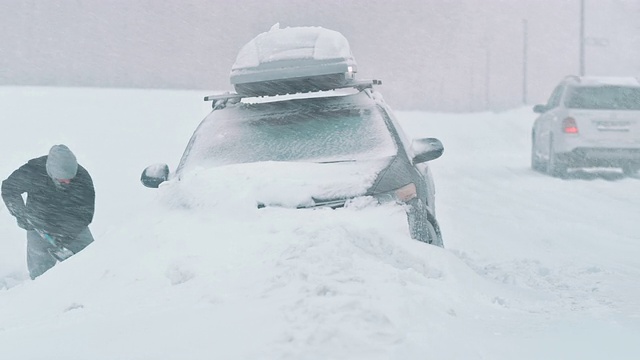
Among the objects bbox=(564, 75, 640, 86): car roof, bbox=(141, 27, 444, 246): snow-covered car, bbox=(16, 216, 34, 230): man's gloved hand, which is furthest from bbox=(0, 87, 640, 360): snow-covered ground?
bbox=(564, 75, 640, 86): car roof

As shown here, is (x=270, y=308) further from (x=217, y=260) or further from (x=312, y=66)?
(x=312, y=66)

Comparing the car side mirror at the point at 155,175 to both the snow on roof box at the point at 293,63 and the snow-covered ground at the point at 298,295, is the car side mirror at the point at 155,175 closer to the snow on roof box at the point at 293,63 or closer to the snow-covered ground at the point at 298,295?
the snow-covered ground at the point at 298,295

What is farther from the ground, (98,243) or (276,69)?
(276,69)

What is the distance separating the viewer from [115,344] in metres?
4.08

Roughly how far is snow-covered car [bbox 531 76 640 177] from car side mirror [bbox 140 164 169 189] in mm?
10677

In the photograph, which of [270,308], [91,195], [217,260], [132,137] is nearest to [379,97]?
[91,195]

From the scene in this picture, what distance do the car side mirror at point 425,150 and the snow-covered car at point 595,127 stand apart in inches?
385

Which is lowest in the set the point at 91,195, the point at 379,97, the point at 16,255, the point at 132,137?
the point at 132,137

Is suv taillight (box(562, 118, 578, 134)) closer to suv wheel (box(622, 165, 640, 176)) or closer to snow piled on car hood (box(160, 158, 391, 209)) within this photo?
suv wheel (box(622, 165, 640, 176))

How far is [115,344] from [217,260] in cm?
92

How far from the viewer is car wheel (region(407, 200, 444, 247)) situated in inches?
233

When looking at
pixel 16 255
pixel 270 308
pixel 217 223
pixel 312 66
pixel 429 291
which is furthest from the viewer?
pixel 16 255

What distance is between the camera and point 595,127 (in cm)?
1598

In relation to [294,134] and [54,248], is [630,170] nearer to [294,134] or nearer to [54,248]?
[294,134]
